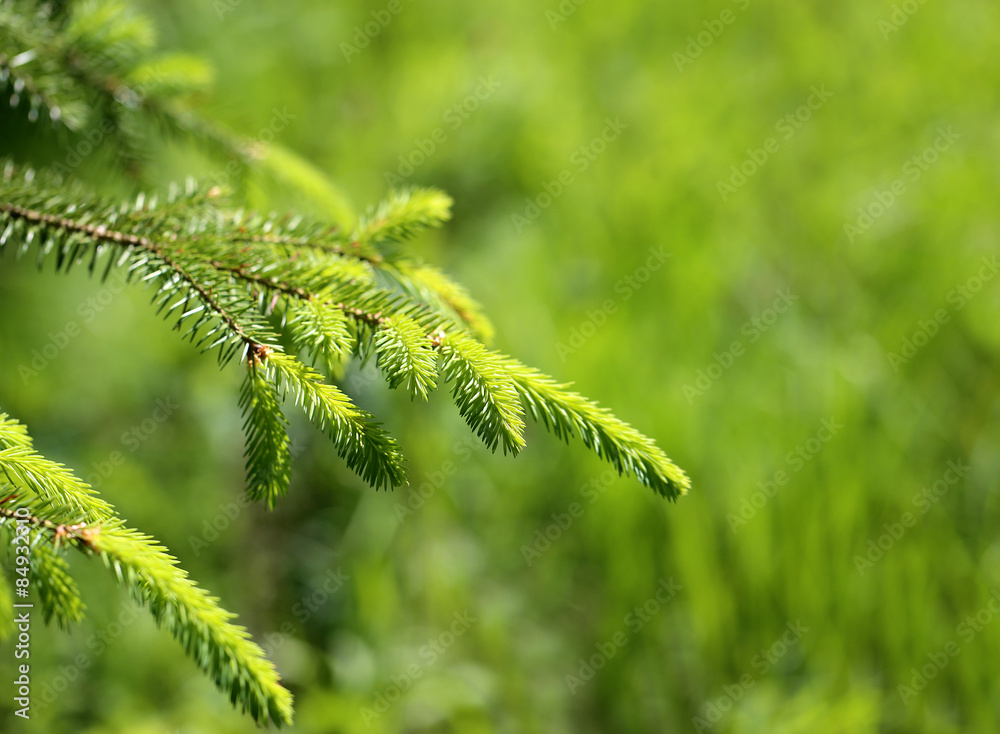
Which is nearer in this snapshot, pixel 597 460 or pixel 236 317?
pixel 236 317

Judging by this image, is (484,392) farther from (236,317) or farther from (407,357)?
(236,317)

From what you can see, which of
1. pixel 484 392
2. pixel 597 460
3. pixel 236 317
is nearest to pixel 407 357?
pixel 484 392

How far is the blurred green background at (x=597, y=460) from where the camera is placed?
192 centimetres

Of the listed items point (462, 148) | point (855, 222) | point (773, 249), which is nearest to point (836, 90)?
point (855, 222)

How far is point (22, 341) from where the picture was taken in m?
2.30

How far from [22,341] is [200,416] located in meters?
0.61

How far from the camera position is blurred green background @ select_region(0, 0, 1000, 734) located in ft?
6.29

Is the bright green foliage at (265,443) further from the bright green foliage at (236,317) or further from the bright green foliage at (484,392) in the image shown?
the bright green foliage at (484,392)

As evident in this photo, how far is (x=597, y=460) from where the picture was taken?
2252 mm

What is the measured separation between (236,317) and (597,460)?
1.50m

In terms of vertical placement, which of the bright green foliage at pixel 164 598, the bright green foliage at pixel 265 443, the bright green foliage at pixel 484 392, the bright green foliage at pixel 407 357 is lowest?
the bright green foliage at pixel 164 598

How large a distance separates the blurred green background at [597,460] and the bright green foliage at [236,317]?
258 millimetres

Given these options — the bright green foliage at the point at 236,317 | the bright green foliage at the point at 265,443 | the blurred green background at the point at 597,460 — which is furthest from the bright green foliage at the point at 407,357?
the blurred green background at the point at 597,460

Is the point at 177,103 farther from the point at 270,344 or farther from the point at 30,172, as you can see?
the point at 270,344
